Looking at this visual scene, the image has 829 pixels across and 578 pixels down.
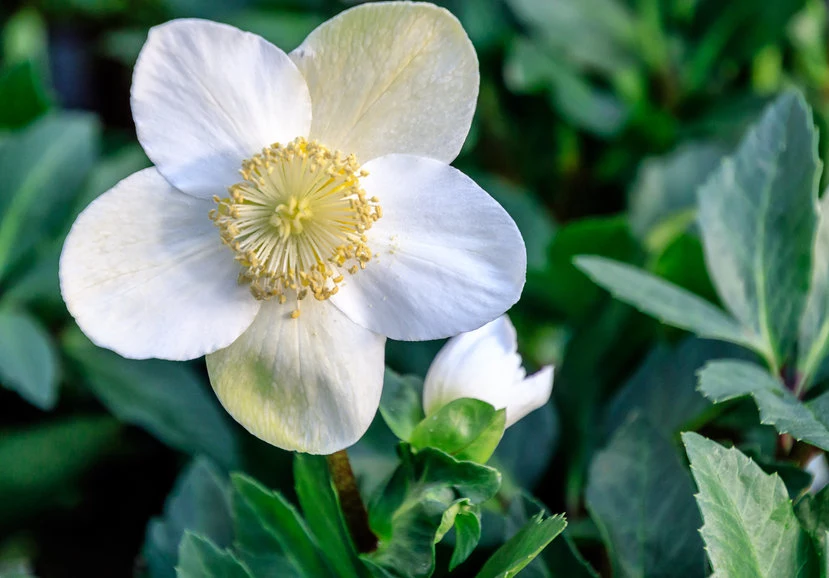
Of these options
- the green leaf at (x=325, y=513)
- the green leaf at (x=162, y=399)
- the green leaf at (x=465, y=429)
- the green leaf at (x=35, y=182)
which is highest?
the green leaf at (x=465, y=429)

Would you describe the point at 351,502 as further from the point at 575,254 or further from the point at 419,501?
the point at 575,254

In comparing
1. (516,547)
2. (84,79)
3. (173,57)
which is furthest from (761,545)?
(84,79)

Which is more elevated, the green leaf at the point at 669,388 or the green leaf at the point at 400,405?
the green leaf at the point at 400,405

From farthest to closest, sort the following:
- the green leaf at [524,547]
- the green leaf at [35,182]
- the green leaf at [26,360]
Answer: the green leaf at [35,182] → the green leaf at [26,360] → the green leaf at [524,547]

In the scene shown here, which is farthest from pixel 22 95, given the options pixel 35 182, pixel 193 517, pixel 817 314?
pixel 817 314

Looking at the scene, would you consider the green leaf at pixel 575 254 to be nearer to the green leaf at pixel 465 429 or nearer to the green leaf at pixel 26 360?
the green leaf at pixel 465 429

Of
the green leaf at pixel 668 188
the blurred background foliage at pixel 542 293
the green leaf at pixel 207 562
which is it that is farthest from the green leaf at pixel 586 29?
the green leaf at pixel 207 562

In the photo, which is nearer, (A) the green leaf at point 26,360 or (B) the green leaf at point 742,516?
(B) the green leaf at point 742,516
